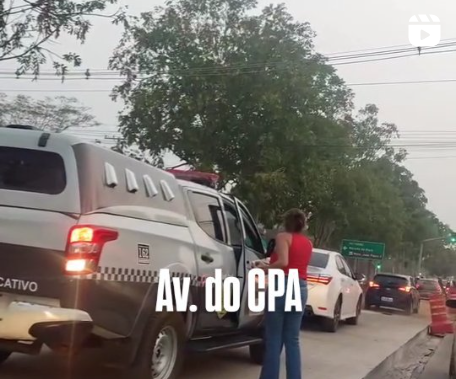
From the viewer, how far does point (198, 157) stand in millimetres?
22641

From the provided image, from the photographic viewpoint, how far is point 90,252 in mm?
5305

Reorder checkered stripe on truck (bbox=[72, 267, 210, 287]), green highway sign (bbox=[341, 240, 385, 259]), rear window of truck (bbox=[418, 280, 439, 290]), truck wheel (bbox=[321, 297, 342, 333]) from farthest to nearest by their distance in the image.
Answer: green highway sign (bbox=[341, 240, 385, 259]) < rear window of truck (bbox=[418, 280, 439, 290]) < truck wheel (bbox=[321, 297, 342, 333]) < checkered stripe on truck (bbox=[72, 267, 210, 287])

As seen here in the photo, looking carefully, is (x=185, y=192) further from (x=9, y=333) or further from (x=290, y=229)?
(x=9, y=333)

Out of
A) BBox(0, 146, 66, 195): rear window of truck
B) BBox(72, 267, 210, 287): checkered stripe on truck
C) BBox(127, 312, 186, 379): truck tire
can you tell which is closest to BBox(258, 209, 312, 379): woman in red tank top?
BBox(127, 312, 186, 379): truck tire

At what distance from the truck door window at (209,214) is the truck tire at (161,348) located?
115 centimetres

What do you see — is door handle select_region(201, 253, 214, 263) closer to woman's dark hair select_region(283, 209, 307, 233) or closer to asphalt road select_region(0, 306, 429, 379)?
woman's dark hair select_region(283, 209, 307, 233)

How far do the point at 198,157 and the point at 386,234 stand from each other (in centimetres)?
2376

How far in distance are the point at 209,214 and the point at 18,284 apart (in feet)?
8.75

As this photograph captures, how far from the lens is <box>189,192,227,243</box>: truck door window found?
286 inches

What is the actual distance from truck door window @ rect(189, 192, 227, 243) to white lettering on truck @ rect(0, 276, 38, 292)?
7.32ft

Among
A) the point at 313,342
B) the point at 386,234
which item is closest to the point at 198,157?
the point at 313,342

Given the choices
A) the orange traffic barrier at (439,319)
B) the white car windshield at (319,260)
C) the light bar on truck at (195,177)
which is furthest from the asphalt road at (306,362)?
the light bar on truck at (195,177)

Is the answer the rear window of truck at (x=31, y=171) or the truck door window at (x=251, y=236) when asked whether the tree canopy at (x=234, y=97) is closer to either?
the truck door window at (x=251, y=236)
